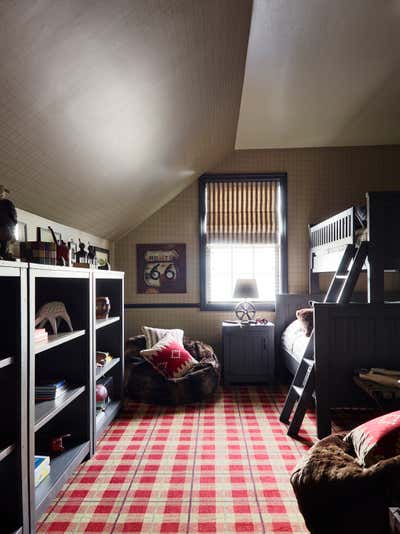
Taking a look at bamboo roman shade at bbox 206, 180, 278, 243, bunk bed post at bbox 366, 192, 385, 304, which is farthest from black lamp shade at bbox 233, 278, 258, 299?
bunk bed post at bbox 366, 192, 385, 304

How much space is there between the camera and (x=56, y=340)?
208 cm

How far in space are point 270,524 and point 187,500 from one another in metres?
0.46

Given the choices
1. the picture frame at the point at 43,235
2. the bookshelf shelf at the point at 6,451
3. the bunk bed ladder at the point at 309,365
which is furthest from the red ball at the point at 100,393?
the bunk bed ladder at the point at 309,365

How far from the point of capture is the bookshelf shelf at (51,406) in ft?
6.16

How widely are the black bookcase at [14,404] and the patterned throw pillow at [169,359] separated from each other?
2.04m

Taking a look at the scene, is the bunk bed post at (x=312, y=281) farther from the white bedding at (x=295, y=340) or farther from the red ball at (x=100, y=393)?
the red ball at (x=100, y=393)

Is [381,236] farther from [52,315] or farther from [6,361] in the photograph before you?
[6,361]

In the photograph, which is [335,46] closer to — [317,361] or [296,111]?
[296,111]

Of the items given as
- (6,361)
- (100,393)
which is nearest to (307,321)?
(100,393)

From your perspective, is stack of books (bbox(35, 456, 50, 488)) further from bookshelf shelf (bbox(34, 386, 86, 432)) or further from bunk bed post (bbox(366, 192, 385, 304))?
bunk bed post (bbox(366, 192, 385, 304))

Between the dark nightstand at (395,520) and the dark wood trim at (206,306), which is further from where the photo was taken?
the dark wood trim at (206,306)

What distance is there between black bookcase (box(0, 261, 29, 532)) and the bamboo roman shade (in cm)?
339

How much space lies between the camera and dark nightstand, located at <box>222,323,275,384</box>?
4.16 m

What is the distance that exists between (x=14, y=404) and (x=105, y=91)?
1600 millimetres
